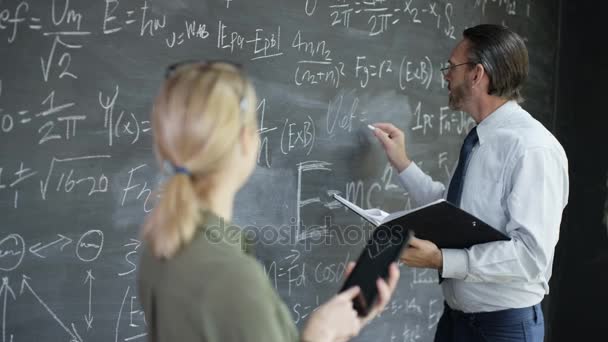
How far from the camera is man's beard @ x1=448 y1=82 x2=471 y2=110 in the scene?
217 centimetres

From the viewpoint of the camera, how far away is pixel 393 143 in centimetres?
248

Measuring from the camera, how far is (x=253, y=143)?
1086mm

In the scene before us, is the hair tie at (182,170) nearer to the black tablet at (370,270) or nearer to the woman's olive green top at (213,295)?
the woman's olive green top at (213,295)

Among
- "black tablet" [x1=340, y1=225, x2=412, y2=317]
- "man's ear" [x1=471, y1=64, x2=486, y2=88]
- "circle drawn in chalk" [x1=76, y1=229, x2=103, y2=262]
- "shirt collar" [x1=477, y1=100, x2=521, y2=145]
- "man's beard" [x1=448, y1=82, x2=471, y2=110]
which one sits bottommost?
"circle drawn in chalk" [x1=76, y1=229, x2=103, y2=262]

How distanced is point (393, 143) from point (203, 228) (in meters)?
1.55

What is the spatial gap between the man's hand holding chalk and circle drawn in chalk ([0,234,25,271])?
4.28 feet

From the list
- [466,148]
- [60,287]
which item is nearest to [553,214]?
[466,148]

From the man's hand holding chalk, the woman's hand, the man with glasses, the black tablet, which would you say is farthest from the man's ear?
the woman's hand

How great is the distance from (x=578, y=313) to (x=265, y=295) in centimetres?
279

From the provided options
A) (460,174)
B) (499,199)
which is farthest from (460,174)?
(499,199)

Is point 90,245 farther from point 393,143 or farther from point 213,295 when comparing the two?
point 393,143

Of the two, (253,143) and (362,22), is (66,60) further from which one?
(362,22)

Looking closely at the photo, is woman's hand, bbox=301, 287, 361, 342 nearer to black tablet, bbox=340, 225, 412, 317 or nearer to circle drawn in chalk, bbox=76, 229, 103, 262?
black tablet, bbox=340, 225, 412, 317

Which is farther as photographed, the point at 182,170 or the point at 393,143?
the point at 393,143
